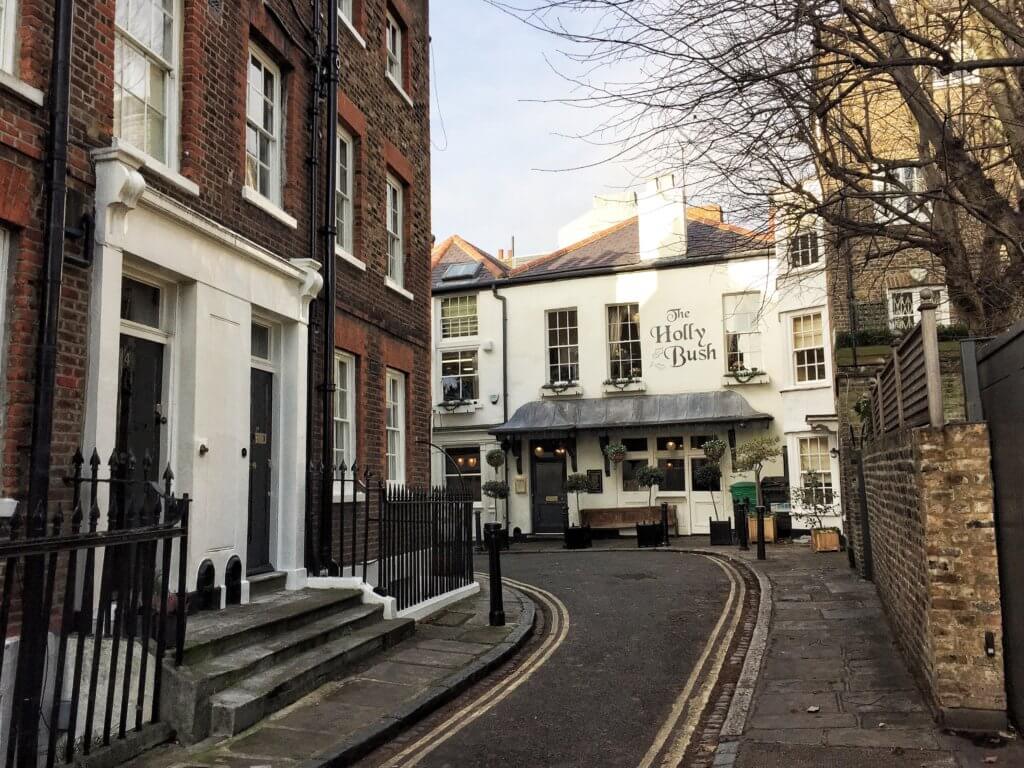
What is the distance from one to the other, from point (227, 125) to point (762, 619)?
7.66 m

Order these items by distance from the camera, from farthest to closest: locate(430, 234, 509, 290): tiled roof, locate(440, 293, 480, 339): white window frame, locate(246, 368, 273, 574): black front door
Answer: locate(430, 234, 509, 290): tiled roof
locate(440, 293, 480, 339): white window frame
locate(246, 368, 273, 574): black front door

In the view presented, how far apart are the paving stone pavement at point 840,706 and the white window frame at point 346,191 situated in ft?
22.7

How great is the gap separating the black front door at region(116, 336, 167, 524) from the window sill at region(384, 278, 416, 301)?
486 cm

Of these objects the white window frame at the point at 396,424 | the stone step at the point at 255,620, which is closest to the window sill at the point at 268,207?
the white window frame at the point at 396,424

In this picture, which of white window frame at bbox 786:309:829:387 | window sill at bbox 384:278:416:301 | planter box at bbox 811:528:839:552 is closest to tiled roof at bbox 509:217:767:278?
white window frame at bbox 786:309:829:387

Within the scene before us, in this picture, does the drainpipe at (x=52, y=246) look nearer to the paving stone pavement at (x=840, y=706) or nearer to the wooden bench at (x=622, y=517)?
the paving stone pavement at (x=840, y=706)

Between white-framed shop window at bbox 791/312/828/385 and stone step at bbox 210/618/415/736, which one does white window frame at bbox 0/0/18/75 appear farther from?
white-framed shop window at bbox 791/312/828/385

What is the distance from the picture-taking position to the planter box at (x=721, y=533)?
18.5 m

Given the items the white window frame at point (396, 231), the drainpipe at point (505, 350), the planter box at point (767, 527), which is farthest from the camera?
the drainpipe at point (505, 350)

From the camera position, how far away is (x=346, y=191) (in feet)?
36.0

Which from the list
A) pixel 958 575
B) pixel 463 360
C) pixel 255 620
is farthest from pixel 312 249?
pixel 463 360

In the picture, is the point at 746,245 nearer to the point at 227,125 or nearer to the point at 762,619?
the point at 762,619

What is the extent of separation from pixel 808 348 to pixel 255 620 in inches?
671

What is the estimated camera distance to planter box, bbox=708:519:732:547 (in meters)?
18.5
